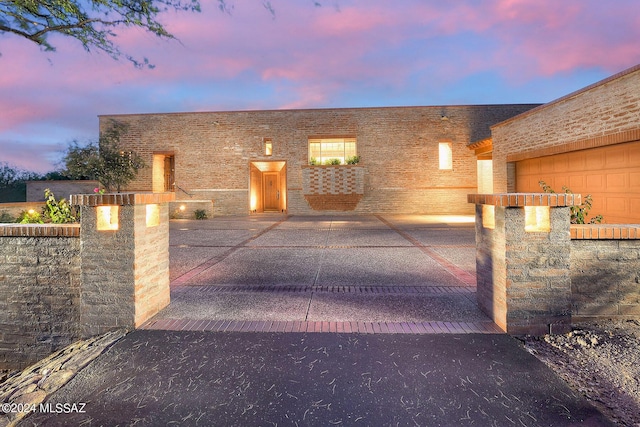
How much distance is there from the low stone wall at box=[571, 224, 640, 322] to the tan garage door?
215 inches

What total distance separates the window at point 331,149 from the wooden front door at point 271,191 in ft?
10.4

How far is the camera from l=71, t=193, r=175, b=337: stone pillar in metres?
2.78

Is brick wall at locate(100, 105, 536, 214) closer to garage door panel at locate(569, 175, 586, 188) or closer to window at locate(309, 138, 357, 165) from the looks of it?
window at locate(309, 138, 357, 165)

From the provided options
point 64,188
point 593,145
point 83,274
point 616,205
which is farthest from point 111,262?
point 64,188

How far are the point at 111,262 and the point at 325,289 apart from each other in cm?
233

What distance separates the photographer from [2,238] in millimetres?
3305

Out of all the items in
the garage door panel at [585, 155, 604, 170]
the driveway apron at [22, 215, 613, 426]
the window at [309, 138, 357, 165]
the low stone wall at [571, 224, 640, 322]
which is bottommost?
the driveway apron at [22, 215, 613, 426]

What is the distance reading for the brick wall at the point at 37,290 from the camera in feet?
10.3

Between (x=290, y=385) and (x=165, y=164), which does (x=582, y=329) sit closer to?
(x=290, y=385)

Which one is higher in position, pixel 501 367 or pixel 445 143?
pixel 445 143

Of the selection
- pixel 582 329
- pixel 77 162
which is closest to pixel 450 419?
pixel 582 329

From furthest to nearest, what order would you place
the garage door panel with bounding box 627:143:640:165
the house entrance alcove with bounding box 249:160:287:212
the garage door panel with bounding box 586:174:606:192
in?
the house entrance alcove with bounding box 249:160:287:212
the garage door panel with bounding box 586:174:606:192
the garage door panel with bounding box 627:143:640:165

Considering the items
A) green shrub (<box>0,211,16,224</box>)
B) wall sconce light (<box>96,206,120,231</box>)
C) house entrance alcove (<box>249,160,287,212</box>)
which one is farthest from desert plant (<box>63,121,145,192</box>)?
wall sconce light (<box>96,206,120,231</box>)

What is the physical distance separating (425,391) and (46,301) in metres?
3.84
